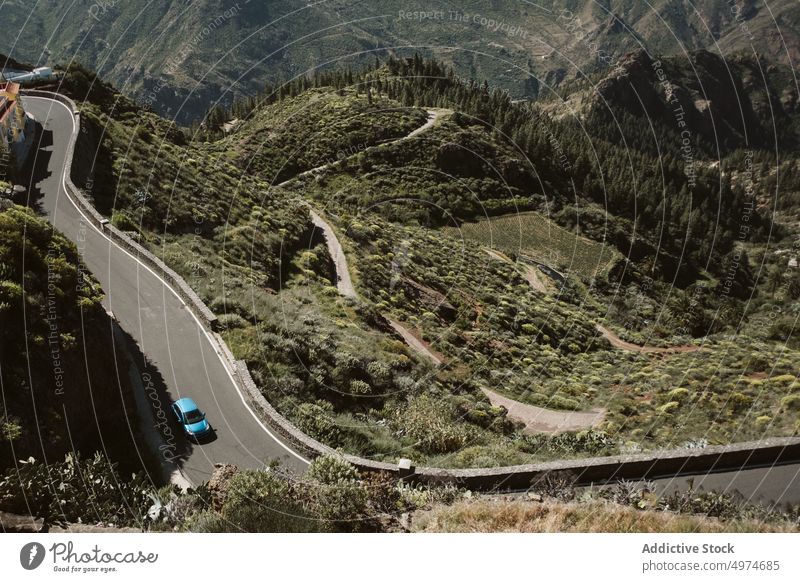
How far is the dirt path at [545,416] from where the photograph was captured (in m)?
28.9

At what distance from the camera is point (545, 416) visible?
100ft

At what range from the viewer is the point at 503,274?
58.3 meters

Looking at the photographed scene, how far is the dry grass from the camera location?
43.7 feet

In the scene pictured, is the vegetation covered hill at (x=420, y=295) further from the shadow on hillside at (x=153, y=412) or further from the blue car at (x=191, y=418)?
the shadow on hillside at (x=153, y=412)

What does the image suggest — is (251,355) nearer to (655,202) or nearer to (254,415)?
(254,415)

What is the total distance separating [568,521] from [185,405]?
12948 millimetres

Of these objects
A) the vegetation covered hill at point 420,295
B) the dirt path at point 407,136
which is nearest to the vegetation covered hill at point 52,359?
the vegetation covered hill at point 420,295

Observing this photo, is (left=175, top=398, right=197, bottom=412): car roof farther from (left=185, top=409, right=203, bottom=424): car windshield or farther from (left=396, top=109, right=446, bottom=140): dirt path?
(left=396, top=109, right=446, bottom=140): dirt path

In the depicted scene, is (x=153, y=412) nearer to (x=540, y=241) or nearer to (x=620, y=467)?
(x=620, y=467)

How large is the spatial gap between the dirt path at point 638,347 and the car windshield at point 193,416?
3793cm

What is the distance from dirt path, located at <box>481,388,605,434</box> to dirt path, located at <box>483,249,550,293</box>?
93.3 ft

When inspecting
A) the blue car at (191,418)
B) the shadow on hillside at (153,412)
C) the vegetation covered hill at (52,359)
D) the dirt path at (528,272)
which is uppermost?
the dirt path at (528,272)

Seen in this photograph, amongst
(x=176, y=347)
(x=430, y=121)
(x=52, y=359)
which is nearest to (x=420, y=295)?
(x=176, y=347)
